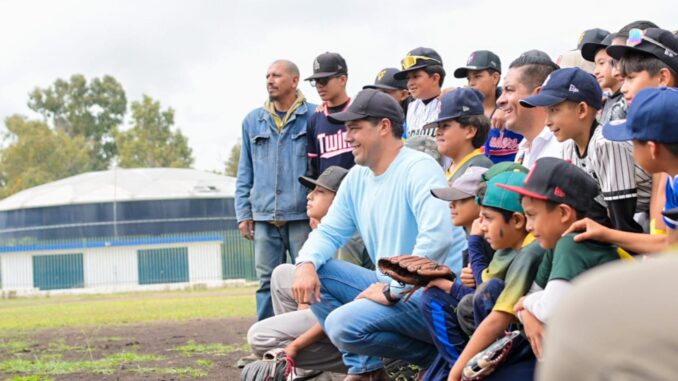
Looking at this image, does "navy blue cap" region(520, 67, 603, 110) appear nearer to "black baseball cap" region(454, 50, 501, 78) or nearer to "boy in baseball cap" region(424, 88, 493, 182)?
"boy in baseball cap" region(424, 88, 493, 182)

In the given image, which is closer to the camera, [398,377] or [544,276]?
[544,276]

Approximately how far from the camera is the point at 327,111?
8094 mm

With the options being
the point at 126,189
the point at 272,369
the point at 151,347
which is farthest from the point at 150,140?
the point at 272,369

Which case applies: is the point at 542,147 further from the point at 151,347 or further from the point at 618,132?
the point at 151,347

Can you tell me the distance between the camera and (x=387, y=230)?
18.9ft

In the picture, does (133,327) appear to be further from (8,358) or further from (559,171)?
(559,171)

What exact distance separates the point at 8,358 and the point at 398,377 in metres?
5.76

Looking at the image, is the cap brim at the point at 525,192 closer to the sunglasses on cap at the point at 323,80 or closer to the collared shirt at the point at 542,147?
the collared shirt at the point at 542,147

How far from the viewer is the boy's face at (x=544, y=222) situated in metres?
4.08

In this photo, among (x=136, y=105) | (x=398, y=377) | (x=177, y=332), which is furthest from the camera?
(x=136, y=105)

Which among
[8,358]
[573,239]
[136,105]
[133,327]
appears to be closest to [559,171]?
[573,239]

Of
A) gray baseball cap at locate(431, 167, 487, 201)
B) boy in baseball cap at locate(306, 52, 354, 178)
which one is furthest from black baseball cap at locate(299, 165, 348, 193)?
gray baseball cap at locate(431, 167, 487, 201)

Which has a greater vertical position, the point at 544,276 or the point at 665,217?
the point at 665,217

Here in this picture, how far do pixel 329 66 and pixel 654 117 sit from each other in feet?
14.9
